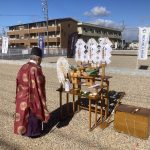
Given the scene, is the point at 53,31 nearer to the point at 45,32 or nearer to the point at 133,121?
the point at 45,32

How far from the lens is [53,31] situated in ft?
188

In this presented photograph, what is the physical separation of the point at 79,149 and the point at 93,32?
211ft

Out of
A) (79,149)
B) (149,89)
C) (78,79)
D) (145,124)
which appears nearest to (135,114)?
(145,124)

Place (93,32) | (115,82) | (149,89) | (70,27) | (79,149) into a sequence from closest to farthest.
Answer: (79,149)
(149,89)
(115,82)
(70,27)
(93,32)

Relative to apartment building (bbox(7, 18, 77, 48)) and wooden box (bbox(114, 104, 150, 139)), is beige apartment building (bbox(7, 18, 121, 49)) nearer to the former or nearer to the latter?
apartment building (bbox(7, 18, 77, 48))

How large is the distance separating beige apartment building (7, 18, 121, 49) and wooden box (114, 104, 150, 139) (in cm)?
4574

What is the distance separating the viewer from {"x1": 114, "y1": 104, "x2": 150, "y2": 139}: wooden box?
15.1ft

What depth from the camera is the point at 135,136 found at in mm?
4715

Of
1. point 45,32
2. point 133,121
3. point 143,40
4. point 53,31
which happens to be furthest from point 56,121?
point 45,32

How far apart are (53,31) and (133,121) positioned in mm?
53810

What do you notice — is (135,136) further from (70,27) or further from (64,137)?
(70,27)

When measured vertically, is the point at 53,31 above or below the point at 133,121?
above

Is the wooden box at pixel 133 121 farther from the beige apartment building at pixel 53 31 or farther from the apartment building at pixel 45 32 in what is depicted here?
the apartment building at pixel 45 32

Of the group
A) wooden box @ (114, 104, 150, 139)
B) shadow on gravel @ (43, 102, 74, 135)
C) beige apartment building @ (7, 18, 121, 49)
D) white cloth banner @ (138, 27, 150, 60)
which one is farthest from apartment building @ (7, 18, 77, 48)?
wooden box @ (114, 104, 150, 139)
